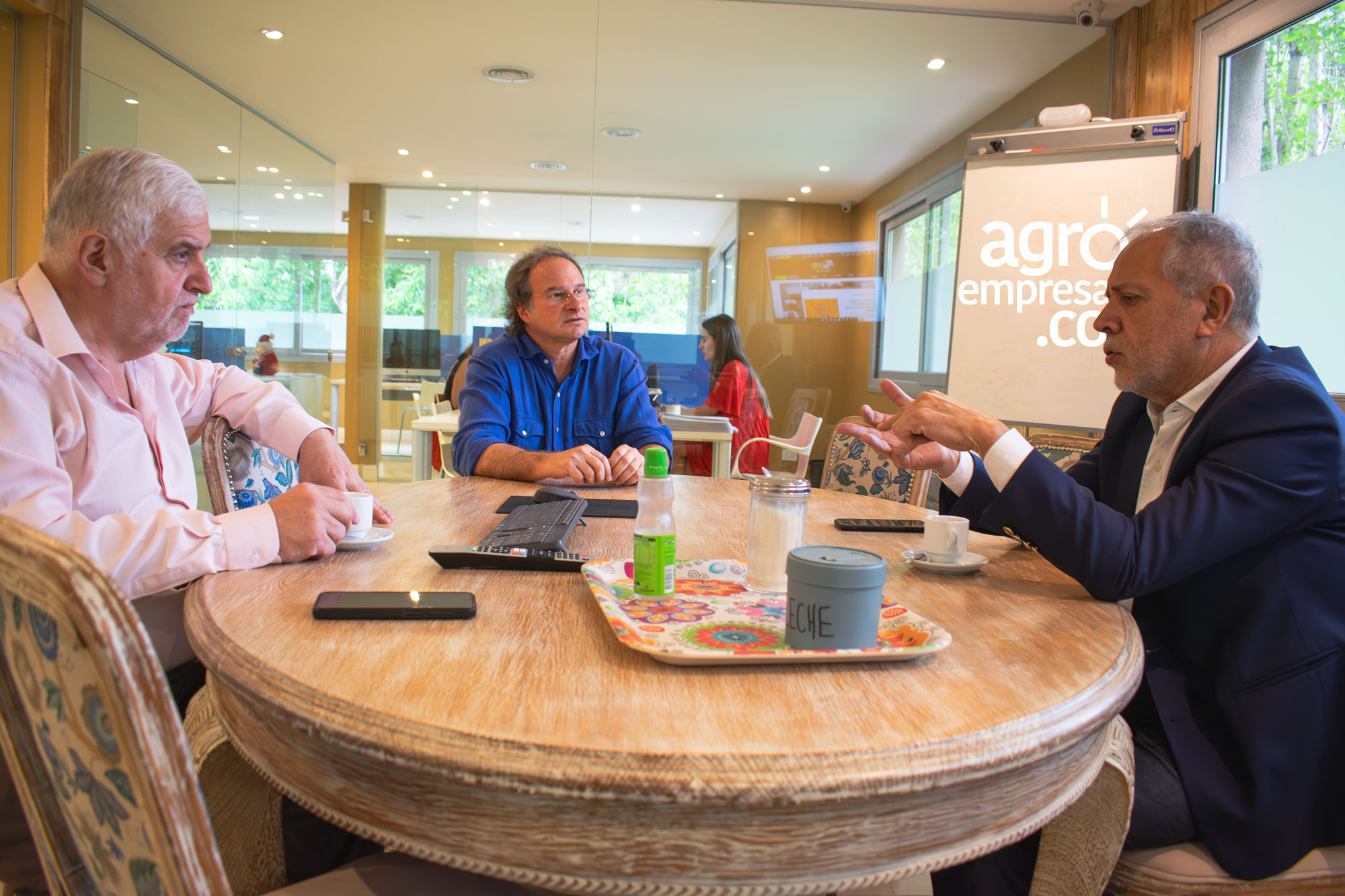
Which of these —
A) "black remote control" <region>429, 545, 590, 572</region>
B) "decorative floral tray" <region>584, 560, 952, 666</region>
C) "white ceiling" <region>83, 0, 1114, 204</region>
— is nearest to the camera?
"decorative floral tray" <region>584, 560, 952, 666</region>

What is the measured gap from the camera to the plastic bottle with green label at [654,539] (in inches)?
38.9

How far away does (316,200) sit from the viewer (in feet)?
19.6

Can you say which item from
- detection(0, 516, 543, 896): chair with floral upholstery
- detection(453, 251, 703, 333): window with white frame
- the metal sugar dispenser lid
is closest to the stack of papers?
detection(453, 251, 703, 333): window with white frame

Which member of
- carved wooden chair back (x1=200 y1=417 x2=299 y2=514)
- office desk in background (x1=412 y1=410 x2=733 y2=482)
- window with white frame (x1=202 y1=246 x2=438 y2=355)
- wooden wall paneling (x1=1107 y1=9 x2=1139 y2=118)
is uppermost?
wooden wall paneling (x1=1107 y1=9 x2=1139 y2=118)

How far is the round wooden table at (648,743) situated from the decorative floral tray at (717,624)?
0.02 metres

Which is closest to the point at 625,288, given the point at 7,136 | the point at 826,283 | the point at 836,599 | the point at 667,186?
the point at 667,186

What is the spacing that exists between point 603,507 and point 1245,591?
43.9 inches

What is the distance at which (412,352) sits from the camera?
5816mm

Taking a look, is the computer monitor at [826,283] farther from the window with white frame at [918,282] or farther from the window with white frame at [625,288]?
the window with white frame at [625,288]

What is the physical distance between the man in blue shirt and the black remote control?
3.77ft

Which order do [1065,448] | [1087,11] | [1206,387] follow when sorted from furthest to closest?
[1087,11], [1065,448], [1206,387]

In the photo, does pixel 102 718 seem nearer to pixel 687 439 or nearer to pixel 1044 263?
pixel 687 439

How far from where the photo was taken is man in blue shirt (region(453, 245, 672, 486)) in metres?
2.41

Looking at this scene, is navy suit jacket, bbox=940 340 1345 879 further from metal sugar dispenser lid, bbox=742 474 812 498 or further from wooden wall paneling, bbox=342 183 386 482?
wooden wall paneling, bbox=342 183 386 482
